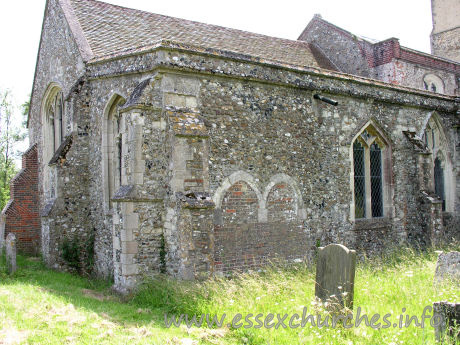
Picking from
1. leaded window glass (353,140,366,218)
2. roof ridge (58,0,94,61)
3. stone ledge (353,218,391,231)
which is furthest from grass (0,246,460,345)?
roof ridge (58,0,94,61)

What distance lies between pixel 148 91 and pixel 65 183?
3956 millimetres

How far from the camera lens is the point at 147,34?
13562mm

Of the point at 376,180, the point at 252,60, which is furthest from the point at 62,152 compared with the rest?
the point at 376,180

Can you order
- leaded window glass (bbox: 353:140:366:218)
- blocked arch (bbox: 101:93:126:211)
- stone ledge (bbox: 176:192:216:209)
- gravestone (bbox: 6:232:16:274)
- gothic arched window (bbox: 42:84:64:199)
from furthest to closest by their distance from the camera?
1. gothic arched window (bbox: 42:84:64:199)
2. leaded window glass (bbox: 353:140:366:218)
3. blocked arch (bbox: 101:93:126:211)
4. gravestone (bbox: 6:232:16:274)
5. stone ledge (bbox: 176:192:216:209)

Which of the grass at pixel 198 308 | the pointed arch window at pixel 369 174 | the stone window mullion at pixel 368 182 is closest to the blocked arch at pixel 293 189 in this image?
the grass at pixel 198 308

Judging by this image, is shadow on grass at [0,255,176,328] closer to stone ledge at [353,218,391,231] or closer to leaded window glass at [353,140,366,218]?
stone ledge at [353,218,391,231]

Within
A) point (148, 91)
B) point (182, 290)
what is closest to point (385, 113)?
point (148, 91)

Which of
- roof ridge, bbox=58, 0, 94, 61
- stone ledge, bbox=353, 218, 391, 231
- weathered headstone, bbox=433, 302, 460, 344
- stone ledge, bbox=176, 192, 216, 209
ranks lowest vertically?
weathered headstone, bbox=433, 302, 460, 344

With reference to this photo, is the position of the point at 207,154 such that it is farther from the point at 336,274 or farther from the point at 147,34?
the point at 147,34

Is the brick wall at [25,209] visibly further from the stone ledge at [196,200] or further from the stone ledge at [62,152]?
→ the stone ledge at [196,200]

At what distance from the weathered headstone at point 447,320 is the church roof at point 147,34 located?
704cm

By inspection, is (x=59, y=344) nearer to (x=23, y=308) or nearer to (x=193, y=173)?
(x=23, y=308)

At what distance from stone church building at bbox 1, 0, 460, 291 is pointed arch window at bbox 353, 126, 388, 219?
0.16 feet

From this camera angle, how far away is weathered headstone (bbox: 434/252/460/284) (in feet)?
25.4
